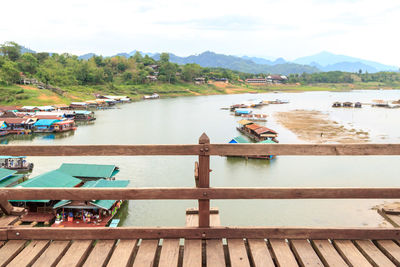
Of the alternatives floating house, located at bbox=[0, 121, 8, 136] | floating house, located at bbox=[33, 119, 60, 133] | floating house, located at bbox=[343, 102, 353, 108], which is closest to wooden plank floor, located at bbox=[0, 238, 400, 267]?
floating house, located at bbox=[33, 119, 60, 133]

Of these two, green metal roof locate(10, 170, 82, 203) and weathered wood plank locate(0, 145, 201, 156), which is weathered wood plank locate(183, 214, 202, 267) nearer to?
weathered wood plank locate(0, 145, 201, 156)

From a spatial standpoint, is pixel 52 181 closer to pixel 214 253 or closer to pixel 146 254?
pixel 146 254

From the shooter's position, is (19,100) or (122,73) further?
(122,73)

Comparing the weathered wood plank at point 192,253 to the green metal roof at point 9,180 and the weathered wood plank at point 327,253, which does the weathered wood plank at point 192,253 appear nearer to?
the weathered wood plank at point 327,253

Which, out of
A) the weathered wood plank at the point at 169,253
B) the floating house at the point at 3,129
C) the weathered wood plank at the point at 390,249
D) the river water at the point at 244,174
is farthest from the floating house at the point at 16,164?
the weathered wood plank at the point at 390,249

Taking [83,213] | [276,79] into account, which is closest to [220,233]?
[83,213]

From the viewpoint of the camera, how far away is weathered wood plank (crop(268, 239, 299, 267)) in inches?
95.7

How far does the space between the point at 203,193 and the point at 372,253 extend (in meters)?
1.59

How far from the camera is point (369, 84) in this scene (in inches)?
5748

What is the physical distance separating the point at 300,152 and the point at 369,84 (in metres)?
169

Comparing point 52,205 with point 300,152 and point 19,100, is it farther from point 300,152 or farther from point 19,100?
point 19,100

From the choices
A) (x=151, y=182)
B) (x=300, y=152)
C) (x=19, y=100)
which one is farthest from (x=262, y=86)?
(x=300, y=152)

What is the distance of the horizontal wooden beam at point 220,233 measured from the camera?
2.73 meters

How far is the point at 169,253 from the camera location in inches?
100
